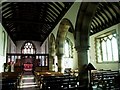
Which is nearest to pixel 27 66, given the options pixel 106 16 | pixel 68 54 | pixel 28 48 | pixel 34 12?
pixel 28 48

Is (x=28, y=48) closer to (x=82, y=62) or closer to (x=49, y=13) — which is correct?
(x=49, y=13)

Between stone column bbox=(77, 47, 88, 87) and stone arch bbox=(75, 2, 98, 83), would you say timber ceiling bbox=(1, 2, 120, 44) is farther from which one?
stone column bbox=(77, 47, 88, 87)

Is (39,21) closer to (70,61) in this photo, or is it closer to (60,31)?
(60,31)

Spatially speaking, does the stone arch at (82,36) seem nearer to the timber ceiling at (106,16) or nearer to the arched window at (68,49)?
the timber ceiling at (106,16)

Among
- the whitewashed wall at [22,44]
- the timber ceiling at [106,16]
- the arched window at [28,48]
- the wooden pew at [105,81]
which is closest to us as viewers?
the wooden pew at [105,81]

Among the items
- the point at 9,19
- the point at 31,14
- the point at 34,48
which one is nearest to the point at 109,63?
the point at 31,14

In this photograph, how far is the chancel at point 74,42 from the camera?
6.66 metres

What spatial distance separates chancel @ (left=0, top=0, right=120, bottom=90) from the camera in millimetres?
6661

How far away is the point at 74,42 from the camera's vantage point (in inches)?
308

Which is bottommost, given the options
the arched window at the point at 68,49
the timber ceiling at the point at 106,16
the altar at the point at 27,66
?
the altar at the point at 27,66

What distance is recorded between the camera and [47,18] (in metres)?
13.8

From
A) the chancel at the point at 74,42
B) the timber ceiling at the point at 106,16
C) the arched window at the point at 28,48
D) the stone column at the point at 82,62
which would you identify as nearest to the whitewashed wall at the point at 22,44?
the arched window at the point at 28,48

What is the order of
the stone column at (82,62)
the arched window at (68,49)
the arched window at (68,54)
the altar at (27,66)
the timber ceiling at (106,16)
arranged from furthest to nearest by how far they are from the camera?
the altar at (27,66), the arched window at (68,49), the arched window at (68,54), the timber ceiling at (106,16), the stone column at (82,62)

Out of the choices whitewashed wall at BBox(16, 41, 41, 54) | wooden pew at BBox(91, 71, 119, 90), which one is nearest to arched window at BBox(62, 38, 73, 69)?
whitewashed wall at BBox(16, 41, 41, 54)
